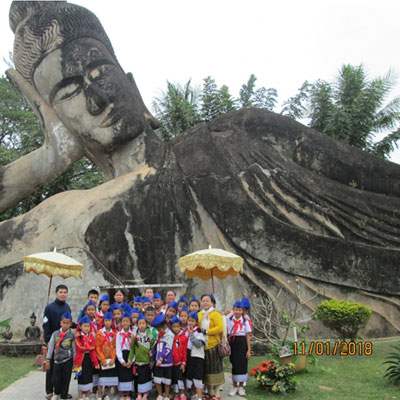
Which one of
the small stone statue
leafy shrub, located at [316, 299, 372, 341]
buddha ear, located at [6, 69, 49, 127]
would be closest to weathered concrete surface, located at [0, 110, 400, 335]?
leafy shrub, located at [316, 299, 372, 341]

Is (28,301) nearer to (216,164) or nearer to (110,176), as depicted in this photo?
(110,176)

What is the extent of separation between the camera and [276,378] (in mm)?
4516

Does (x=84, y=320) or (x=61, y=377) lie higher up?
(x=84, y=320)

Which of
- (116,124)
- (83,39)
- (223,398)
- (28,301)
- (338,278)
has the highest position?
(83,39)

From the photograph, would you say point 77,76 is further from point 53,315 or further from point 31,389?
point 31,389

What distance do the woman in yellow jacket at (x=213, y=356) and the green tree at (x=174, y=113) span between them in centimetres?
1082

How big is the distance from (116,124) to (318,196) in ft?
11.9

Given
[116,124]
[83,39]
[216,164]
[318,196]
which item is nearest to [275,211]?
[318,196]

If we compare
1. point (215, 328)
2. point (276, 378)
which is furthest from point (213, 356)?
point (276, 378)

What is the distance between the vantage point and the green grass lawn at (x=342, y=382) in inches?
171

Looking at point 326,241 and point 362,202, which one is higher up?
point 362,202

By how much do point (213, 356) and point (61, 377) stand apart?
4.53ft

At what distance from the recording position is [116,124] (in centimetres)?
799
